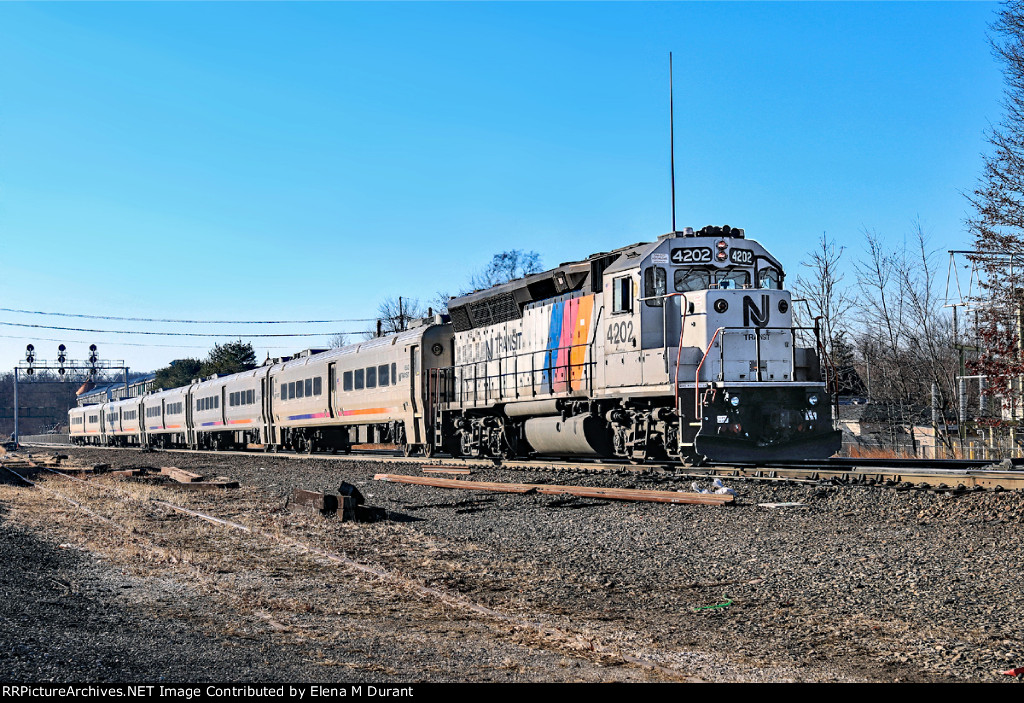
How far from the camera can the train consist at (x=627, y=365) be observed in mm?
13398

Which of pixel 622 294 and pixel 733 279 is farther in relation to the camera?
pixel 622 294

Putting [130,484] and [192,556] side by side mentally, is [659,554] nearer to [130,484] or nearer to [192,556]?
[192,556]

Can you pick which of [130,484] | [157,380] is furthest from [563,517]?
[157,380]

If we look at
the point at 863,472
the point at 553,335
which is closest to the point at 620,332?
the point at 553,335

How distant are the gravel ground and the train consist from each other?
2159mm

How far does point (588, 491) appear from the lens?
1222cm

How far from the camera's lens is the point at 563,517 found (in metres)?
10.8

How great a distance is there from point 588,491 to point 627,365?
313 cm

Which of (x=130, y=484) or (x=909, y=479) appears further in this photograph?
(x=130, y=484)

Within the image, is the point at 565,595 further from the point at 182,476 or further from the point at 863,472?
the point at 182,476

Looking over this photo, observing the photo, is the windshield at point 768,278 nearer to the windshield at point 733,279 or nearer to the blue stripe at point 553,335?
the windshield at point 733,279

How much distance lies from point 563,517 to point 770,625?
504cm

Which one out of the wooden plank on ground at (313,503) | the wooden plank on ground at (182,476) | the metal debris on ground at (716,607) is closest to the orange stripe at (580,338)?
the wooden plank on ground at (313,503)

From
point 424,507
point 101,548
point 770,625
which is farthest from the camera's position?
point 424,507
